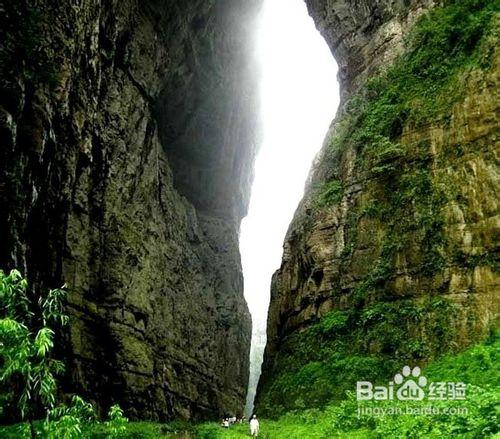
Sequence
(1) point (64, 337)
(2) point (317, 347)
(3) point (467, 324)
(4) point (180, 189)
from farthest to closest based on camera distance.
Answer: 1. (4) point (180, 189)
2. (1) point (64, 337)
3. (2) point (317, 347)
4. (3) point (467, 324)

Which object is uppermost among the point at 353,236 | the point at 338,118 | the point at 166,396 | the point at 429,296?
the point at 338,118

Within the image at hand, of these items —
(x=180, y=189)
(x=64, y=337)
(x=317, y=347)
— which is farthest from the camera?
(x=180, y=189)

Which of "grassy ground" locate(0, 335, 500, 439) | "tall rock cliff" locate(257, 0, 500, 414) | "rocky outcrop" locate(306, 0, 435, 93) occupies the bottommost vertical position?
"grassy ground" locate(0, 335, 500, 439)

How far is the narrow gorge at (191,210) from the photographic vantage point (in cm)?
1609

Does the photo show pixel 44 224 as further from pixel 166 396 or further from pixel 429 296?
pixel 429 296

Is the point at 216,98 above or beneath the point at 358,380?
above

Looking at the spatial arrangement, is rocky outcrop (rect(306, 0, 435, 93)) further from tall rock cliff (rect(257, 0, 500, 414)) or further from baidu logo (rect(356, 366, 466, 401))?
baidu logo (rect(356, 366, 466, 401))

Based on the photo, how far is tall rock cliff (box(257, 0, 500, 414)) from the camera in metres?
15.5

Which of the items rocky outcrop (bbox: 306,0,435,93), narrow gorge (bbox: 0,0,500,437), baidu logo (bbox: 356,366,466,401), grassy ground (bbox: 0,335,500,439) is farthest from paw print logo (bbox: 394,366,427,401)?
rocky outcrop (bbox: 306,0,435,93)

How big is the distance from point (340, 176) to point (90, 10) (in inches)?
545

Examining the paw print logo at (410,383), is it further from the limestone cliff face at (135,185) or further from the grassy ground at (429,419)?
the limestone cliff face at (135,185)

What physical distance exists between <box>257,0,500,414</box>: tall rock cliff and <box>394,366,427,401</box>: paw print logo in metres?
0.52

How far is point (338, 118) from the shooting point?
2767 cm

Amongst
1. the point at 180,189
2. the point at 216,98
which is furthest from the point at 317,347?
the point at 216,98
